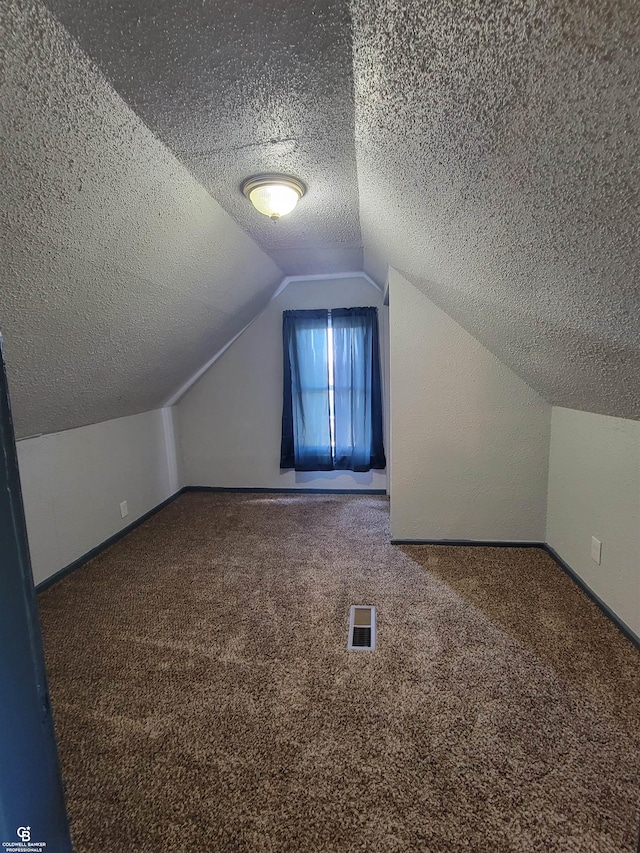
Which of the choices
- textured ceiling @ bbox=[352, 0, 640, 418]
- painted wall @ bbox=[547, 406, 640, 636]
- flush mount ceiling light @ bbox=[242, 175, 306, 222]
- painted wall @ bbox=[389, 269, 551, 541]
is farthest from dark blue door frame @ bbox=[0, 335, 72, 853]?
painted wall @ bbox=[389, 269, 551, 541]

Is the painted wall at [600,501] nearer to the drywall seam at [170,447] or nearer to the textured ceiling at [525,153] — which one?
the textured ceiling at [525,153]

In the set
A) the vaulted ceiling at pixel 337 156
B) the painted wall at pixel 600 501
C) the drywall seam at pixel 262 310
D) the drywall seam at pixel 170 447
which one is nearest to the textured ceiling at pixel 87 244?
the vaulted ceiling at pixel 337 156

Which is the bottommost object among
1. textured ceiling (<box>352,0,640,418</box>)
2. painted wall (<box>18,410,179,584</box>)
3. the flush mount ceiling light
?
painted wall (<box>18,410,179,584</box>)

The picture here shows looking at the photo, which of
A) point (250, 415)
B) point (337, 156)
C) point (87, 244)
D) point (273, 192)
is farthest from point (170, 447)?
point (337, 156)

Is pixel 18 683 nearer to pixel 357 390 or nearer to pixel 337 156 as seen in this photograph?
pixel 337 156

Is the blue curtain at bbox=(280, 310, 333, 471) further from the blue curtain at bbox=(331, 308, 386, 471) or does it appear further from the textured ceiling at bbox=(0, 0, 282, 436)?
the textured ceiling at bbox=(0, 0, 282, 436)

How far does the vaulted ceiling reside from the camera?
2.46 feet

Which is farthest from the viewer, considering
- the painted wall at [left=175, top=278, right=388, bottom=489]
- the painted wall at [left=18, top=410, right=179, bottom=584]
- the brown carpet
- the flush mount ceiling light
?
the painted wall at [left=175, top=278, right=388, bottom=489]

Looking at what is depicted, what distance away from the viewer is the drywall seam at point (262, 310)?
3586 mm

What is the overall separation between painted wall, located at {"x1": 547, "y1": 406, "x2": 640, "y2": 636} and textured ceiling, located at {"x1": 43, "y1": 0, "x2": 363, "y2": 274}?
5.69 ft

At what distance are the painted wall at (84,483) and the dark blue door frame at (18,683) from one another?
6.58ft

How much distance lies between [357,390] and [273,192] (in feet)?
7.46

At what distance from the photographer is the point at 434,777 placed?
1197 mm

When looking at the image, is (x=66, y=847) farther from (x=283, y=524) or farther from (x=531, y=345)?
(x=283, y=524)
